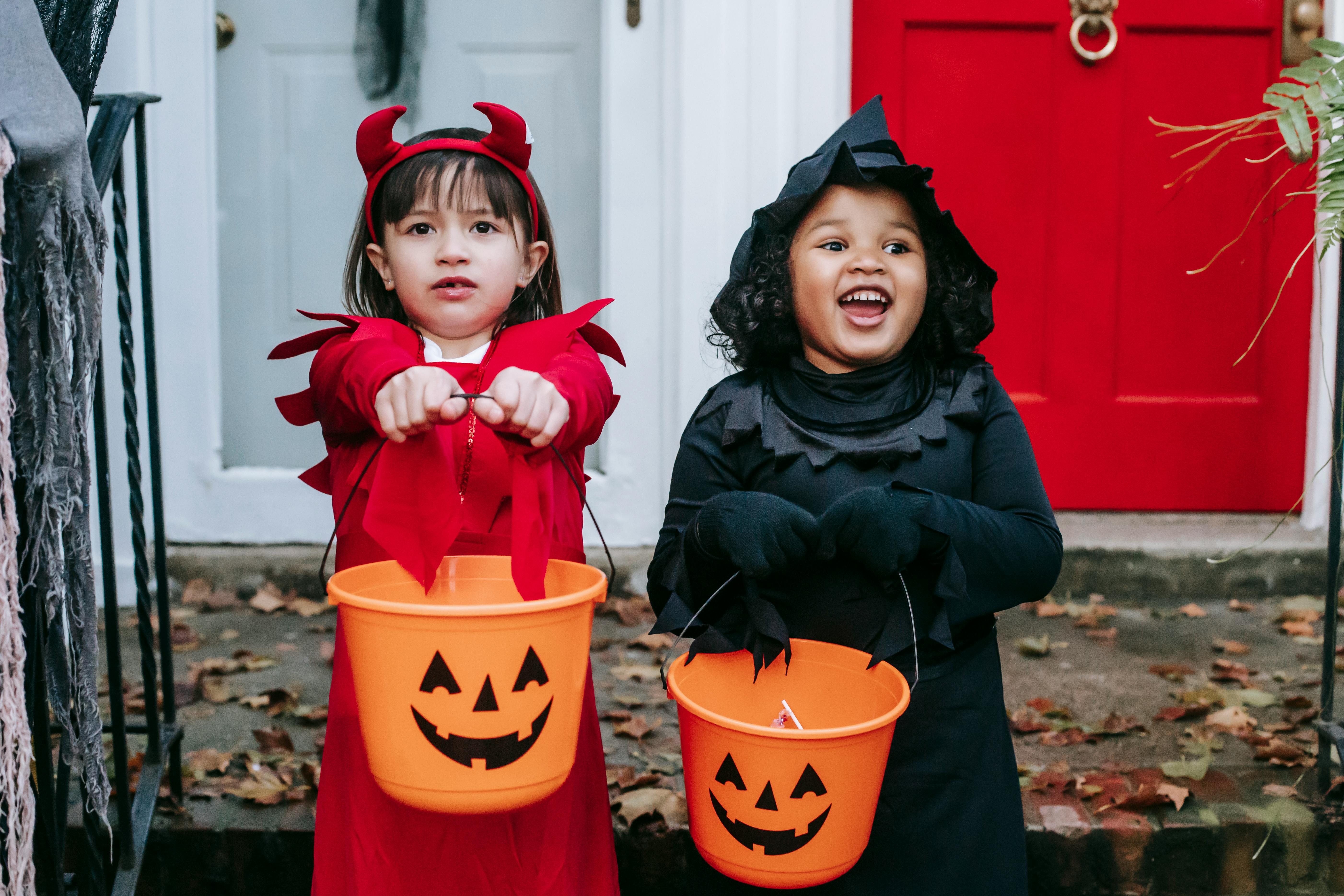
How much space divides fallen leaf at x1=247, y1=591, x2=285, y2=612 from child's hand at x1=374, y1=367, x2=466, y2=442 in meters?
2.17

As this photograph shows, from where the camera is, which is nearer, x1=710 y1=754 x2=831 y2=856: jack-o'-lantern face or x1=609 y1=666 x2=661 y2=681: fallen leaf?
x1=710 y1=754 x2=831 y2=856: jack-o'-lantern face

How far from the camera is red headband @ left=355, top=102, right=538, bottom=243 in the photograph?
1636mm

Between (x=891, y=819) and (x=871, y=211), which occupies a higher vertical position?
(x=871, y=211)

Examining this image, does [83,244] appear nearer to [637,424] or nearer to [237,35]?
[637,424]

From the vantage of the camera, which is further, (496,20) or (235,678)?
(496,20)

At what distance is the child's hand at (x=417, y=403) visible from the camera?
137 centimetres

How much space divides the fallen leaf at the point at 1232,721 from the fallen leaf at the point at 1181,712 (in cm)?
4

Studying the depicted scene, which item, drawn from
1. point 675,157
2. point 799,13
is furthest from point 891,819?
point 799,13

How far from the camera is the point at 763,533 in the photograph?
1.42m

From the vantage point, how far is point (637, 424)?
3.43m

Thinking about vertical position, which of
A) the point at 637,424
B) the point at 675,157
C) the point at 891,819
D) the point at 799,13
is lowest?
the point at 891,819

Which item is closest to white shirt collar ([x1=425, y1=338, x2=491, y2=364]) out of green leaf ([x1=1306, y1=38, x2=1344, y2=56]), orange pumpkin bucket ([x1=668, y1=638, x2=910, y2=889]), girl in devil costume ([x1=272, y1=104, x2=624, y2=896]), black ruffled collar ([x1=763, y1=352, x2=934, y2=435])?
girl in devil costume ([x1=272, y1=104, x2=624, y2=896])

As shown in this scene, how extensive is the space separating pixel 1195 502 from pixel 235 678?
3.03 m

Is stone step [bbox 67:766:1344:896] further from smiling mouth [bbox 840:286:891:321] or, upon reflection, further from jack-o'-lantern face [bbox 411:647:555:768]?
smiling mouth [bbox 840:286:891:321]
